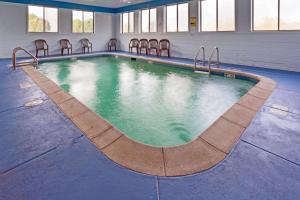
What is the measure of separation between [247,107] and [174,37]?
6.42 meters

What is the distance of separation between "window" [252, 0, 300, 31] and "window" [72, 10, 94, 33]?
783 cm

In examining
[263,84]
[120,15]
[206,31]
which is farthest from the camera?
[120,15]

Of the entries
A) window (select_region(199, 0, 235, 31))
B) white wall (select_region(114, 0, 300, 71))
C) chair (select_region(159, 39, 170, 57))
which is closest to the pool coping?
white wall (select_region(114, 0, 300, 71))

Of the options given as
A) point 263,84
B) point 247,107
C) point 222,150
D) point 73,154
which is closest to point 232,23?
point 263,84

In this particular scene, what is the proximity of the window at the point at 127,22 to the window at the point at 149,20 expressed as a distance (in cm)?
94

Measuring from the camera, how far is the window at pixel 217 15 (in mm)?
6676

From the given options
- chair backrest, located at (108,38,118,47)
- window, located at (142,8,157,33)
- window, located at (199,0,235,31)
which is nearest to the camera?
window, located at (199,0,235,31)

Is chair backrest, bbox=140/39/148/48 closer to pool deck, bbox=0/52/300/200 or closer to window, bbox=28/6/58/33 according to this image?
window, bbox=28/6/58/33

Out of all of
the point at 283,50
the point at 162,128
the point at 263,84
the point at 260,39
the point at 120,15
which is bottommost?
the point at 162,128

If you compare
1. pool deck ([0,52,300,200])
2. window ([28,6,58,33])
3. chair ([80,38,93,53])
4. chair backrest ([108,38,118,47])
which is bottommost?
pool deck ([0,52,300,200])

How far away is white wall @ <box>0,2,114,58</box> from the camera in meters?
8.11

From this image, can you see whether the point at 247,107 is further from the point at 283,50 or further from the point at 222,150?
the point at 283,50

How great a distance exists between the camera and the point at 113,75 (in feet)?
20.6

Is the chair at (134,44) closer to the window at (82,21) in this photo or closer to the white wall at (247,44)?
the window at (82,21)
